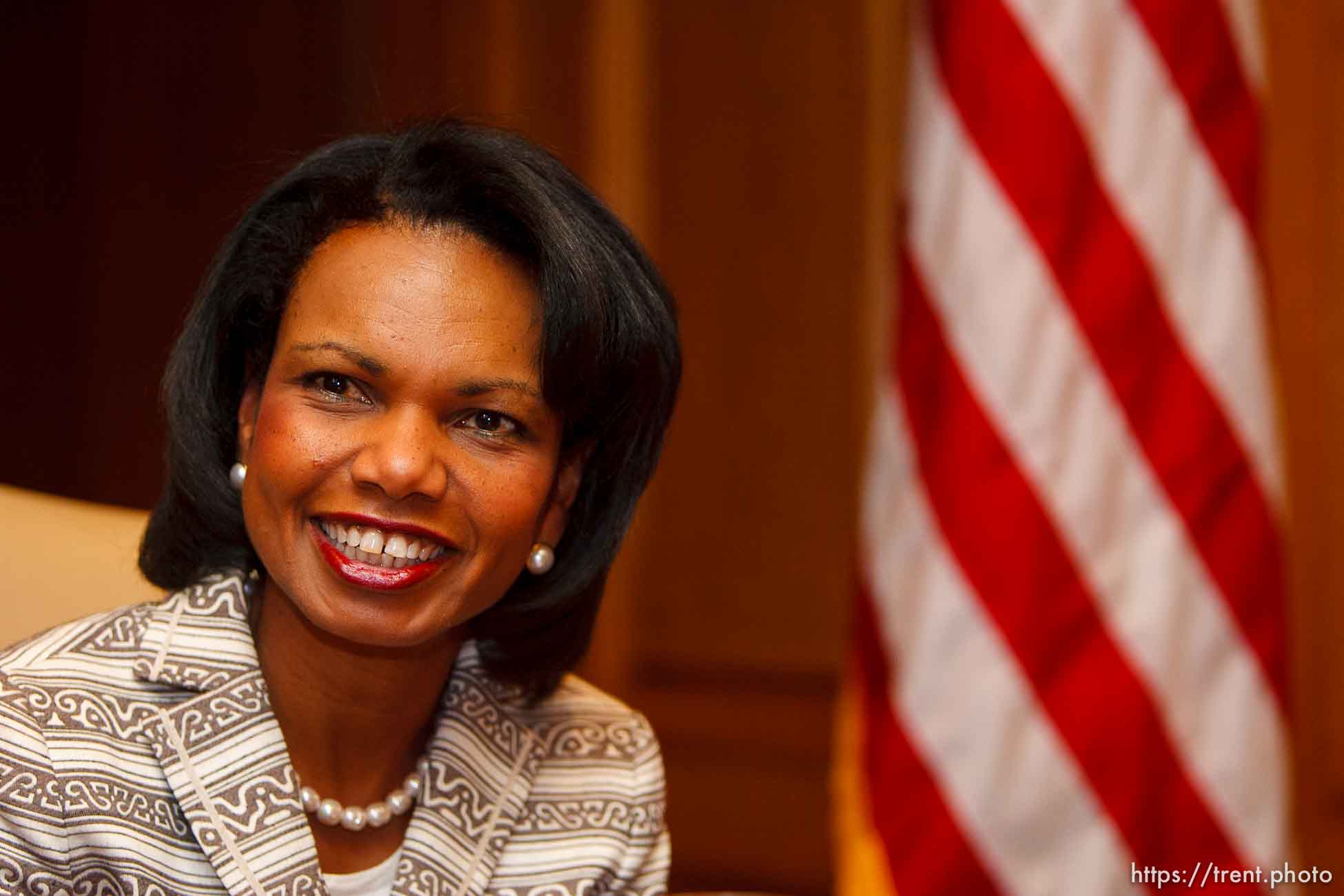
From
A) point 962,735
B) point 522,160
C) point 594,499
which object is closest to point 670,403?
point 594,499

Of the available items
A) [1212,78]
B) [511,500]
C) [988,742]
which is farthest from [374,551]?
[1212,78]

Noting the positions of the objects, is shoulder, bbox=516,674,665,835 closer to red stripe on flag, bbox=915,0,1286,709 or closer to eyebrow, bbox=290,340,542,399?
eyebrow, bbox=290,340,542,399

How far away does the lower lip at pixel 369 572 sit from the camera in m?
1.16

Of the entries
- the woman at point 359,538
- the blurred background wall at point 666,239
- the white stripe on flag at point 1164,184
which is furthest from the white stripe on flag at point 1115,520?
the blurred background wall at point 666,239

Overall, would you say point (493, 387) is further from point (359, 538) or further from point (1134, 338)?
point (1134, 338)

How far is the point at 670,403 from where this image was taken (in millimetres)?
1336

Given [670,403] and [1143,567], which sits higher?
[670,403]

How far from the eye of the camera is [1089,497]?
216 cm

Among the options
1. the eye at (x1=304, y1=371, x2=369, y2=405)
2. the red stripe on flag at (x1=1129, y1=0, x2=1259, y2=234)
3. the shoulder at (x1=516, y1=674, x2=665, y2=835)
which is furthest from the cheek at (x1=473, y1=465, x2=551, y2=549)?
the red stripe on flag at (x1=1129, y1=0, x2=1259, y2=234)

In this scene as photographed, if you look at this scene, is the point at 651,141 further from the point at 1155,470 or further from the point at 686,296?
the point at 1155,470

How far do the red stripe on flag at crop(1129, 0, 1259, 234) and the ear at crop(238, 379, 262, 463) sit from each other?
1.50 metres

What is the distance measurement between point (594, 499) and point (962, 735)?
98 cm

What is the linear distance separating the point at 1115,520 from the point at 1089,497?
0.05m

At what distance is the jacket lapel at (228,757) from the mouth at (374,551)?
163mm
